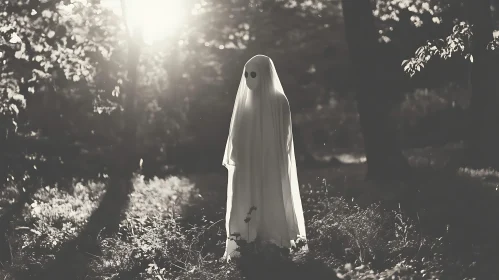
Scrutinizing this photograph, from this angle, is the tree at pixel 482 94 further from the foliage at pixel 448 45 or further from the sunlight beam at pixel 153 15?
the sunlight beam at pixel 153 15

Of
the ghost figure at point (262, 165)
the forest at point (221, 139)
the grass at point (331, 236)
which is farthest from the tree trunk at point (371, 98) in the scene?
the ghost figure at point (262, 165)

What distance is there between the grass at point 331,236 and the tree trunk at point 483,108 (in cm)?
99

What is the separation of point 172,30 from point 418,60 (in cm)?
1315

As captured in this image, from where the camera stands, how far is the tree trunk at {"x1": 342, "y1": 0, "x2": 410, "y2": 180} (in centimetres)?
1277

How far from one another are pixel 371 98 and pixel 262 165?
197 inches

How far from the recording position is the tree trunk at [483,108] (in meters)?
13.4

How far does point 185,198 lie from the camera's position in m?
13.4

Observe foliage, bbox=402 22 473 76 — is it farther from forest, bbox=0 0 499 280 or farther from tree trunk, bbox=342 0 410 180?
tree trunk, bbox=342 0 410 180

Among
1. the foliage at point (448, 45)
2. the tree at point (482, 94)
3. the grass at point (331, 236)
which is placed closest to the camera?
the grass at point (331, 236)

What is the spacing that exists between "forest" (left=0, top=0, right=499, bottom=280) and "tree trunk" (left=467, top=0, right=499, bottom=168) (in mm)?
33

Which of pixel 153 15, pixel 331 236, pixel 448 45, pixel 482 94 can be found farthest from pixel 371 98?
pixel 153 15

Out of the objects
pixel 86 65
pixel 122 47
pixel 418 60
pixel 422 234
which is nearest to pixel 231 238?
pixel 422 234

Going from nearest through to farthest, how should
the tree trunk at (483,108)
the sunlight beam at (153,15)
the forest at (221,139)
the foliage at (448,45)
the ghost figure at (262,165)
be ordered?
the ghost figure at (262,165) → the forest at (221,139) → the foliage at (448,45) → the tree trunk at (483,108) → the sunlight beam at (153,15)

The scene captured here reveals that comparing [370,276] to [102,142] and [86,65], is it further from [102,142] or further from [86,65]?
[102,142]
